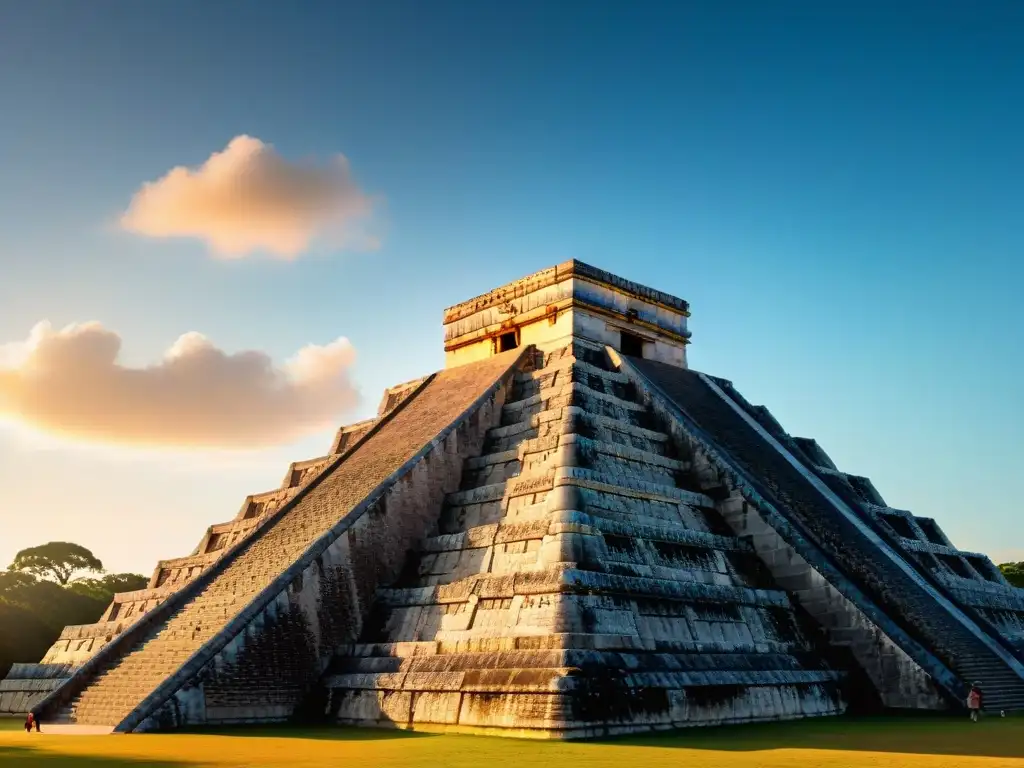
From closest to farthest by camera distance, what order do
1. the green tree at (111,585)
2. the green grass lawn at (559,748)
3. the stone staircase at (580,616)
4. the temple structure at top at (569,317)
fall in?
the green grass lawn at (559,748) → the stone staircase at (580,616) → the temple structure at top at (569,317) → the green tree at (111,585)

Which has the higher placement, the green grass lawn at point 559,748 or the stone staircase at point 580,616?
the stone staircase at point 580,616

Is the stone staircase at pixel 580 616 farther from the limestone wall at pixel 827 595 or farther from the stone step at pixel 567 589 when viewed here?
the limestone wall at pixel 827 595

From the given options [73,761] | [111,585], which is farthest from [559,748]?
[111,585]

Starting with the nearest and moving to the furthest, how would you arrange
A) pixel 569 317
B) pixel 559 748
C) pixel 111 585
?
pixel 559 748, pixel 569 317, pixel 111 585

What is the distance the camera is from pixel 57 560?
41875 millimetres

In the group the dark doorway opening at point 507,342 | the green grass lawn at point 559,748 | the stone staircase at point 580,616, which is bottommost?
the green grass lawn at point 559,748

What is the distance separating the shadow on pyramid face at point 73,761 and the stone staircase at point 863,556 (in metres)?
9.60

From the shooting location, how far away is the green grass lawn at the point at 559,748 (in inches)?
335

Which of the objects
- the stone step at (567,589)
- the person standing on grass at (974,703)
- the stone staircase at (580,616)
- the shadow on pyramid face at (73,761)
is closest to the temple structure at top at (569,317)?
the stone staircase at (580,616)

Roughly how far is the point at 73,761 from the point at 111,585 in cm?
2780

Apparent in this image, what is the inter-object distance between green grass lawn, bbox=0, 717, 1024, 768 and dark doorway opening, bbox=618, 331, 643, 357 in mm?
10846

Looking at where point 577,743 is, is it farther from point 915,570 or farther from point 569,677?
point 915,570

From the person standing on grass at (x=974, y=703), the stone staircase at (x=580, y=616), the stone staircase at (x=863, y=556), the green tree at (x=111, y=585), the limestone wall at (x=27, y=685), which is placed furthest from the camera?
the green tree at (x=111, y=585)

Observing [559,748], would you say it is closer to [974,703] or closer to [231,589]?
[974,703]
